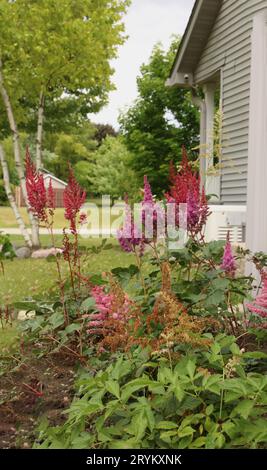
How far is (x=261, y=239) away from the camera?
189 inches

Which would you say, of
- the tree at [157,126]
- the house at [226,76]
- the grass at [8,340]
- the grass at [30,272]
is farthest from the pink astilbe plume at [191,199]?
the tree at [157,126]

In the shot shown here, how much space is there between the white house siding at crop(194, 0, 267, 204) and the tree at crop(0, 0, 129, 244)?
3.13 m

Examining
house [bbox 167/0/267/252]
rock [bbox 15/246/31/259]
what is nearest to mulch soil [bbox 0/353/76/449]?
house [bbox 167/0/267/252]

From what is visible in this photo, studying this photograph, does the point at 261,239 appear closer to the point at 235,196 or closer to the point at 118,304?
the point at 118,304

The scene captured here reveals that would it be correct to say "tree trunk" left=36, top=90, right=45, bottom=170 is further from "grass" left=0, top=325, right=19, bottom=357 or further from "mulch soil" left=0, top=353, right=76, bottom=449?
"mulch soil" left=0, top=353, right=76, bottom=449

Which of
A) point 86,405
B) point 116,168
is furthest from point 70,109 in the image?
point 116,168

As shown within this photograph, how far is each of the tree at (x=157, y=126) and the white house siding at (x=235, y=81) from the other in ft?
21.9

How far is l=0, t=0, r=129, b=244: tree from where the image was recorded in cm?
1326

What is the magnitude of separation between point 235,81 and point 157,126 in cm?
820

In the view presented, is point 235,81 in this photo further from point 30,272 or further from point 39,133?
point 39,133

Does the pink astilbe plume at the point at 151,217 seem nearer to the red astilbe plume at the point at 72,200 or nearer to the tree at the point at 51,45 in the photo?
the red astilbe plume at the point at 72,200

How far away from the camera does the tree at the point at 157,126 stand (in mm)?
18344

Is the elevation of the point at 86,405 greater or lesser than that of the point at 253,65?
lesser
